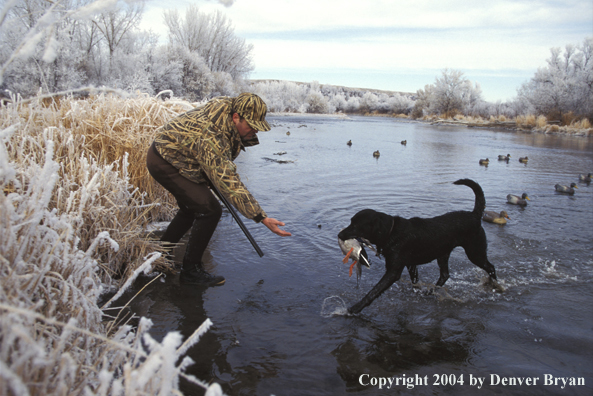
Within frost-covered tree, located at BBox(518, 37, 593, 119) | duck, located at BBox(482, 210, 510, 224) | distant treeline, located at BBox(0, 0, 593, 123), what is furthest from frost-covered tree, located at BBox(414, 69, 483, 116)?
duck, located at BBox(482, 210, 510, 224)

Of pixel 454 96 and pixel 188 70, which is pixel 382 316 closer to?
pixel 188 70

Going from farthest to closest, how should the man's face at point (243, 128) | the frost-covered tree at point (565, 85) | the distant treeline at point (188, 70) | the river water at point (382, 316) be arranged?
the frost-covered tree at point (565, 85) → the distant treeline at point (188, 70) → the man's face at point (243, 128) → the river water at point (382, 316)

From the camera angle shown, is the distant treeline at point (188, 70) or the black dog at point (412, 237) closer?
the black dog at point (412, 237)

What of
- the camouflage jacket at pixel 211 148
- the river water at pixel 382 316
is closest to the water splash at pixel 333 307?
the river water at pixel 382 316

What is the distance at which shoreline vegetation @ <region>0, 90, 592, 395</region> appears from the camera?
1.33m

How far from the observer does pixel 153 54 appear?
83.6ft

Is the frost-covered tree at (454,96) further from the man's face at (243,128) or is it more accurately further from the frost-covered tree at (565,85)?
the man's face at (243,128)

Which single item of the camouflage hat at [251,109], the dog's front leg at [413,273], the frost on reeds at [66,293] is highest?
the camouflage hat at [251,109]

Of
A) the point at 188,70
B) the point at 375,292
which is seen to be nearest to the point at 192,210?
Answer: the point at 375,292

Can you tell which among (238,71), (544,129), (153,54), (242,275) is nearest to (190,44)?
(238,71)

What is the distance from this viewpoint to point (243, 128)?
378 centimetres

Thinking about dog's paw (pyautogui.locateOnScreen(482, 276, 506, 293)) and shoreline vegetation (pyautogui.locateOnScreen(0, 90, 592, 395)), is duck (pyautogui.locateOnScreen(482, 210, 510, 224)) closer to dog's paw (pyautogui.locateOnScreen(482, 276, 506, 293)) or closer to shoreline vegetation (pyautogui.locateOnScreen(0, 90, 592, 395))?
dog's paw (pyautogui.locateOnScreen(482, 276, 506, 293))

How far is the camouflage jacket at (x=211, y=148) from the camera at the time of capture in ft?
11.6

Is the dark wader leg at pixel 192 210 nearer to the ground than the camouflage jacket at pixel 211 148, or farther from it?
nearer to the ground
